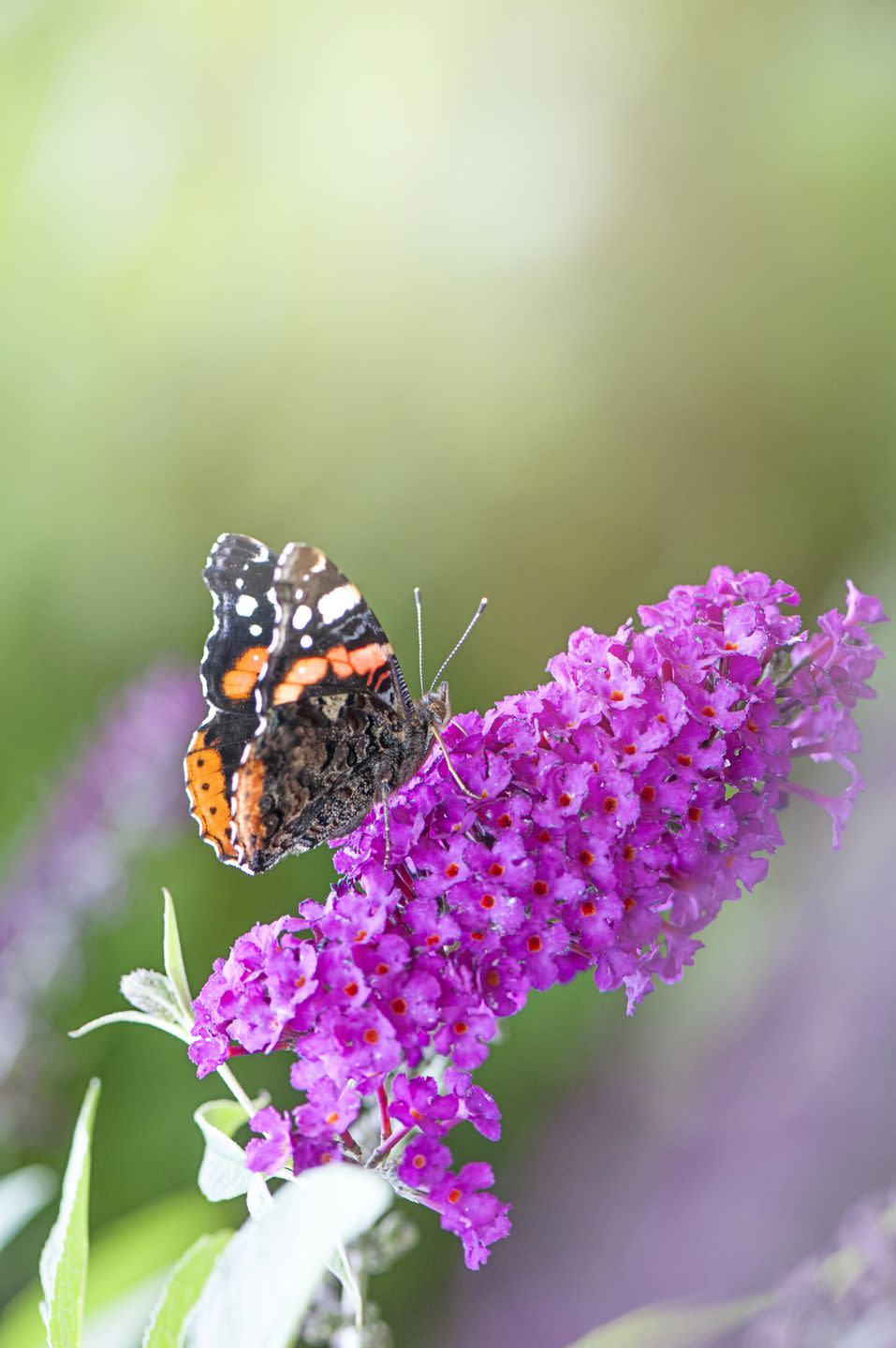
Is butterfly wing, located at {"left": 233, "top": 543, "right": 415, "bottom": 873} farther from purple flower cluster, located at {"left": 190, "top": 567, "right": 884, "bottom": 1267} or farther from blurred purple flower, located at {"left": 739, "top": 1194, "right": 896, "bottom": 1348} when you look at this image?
blurred purple flower, located at {"left": 739, "top": 1194, "right": 896, "bottom": 1348}

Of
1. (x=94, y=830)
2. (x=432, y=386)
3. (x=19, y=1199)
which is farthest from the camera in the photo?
(x=432, y=386)

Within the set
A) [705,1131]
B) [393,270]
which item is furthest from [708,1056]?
[393,270]

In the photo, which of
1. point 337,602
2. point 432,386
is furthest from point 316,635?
point 432,386

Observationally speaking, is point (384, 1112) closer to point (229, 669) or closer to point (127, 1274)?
point (229, 669)

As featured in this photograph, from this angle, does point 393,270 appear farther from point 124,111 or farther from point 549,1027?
point 549,1027

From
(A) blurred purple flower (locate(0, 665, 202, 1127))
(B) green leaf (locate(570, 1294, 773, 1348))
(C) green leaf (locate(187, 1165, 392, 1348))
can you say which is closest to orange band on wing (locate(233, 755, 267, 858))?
(C) green leaf (locate(187, 1165, 392, 1348))
